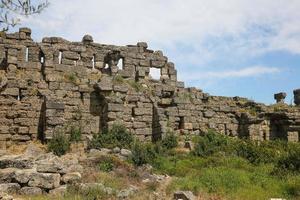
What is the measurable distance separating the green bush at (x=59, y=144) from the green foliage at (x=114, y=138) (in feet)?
3.44

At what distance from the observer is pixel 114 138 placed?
2116cm

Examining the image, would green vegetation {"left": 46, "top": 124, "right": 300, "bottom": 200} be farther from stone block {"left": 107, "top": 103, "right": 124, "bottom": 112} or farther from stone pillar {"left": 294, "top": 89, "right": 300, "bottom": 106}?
stone pillar {"left": 294, "top": 89, "right": 300, "bottom": 106}

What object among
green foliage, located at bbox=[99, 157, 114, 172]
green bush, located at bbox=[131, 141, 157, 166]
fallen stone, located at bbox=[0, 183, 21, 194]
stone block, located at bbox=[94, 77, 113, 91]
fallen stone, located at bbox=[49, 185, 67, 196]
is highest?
stone block, located at bbox=[94, 77, 113, 91]

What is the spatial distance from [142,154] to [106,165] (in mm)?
2016

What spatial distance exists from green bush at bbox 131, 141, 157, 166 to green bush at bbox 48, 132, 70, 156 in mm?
2590

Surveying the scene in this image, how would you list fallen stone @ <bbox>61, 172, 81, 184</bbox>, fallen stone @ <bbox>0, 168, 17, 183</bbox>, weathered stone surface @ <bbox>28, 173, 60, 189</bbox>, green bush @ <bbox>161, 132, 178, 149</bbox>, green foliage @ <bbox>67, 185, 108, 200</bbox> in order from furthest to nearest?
green bush @ <bbox>161, 132, 178, 149</bbox> < fallen stone @ <bbox>61, 172, 81, 184</bbox> < fallen stone @ <bbox>0, 168, 17, 183</bbox> < weathered stone surface @ <bbox>28, 173, 60, 189</bbox> < green foliage @ <bbox>67, 185, 108, 200</bbox>

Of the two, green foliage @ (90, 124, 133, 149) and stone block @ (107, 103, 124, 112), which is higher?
stone block @ (107, 103, 124, 112)

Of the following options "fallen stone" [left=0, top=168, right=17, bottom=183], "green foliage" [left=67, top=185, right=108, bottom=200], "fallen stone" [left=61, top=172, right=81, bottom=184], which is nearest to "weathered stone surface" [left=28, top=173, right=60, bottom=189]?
"fallen stone" [left=61, top=172, right=81, bottom=184]

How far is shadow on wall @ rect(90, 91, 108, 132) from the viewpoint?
877 inches

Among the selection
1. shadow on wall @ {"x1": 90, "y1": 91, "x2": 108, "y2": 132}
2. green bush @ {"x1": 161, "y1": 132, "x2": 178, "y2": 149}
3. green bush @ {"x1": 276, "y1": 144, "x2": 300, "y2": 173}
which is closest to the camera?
green bush @ {"x1": 276, "y1": 144, "x2": 300, "y2": 173}

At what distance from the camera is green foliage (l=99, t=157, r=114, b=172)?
1757 centimetres

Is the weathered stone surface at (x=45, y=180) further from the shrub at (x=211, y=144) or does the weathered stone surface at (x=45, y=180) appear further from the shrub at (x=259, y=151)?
the shrub at (x=259, y=151)

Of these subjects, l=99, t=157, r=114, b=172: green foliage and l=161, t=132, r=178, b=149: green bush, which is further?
l=161, t=132, r=178, b=149: green bush

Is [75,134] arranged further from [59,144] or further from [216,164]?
[216,164]
